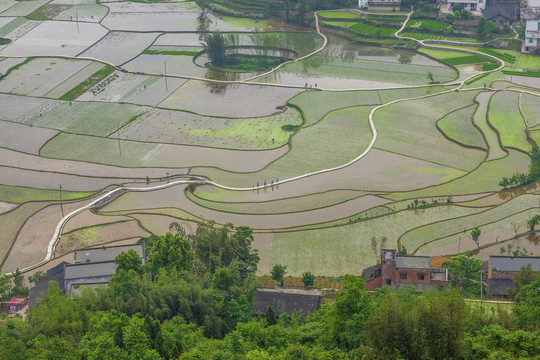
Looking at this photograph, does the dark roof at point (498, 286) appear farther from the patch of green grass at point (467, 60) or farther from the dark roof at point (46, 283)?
the patch of green grass at point (467, 60)

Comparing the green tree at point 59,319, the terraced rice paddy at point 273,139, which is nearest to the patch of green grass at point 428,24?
the terraced rice paddy at point 273,139

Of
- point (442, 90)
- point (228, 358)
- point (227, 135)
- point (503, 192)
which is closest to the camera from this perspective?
point (228, 358)

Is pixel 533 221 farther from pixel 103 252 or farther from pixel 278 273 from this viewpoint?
pixel 103 252

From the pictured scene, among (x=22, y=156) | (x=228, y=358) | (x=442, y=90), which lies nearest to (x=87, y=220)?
(x=22, y=156)

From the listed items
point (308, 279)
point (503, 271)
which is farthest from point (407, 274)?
point (308, 279)

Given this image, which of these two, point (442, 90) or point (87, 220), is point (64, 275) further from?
point (442, 90)

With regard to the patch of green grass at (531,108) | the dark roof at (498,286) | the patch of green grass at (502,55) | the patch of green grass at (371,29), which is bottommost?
the dark roof at (498,286)

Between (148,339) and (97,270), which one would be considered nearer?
(148,339)
